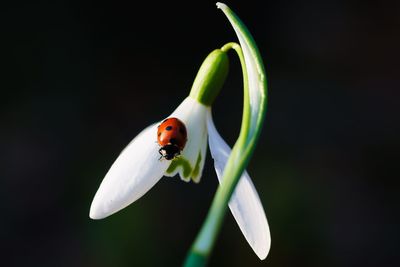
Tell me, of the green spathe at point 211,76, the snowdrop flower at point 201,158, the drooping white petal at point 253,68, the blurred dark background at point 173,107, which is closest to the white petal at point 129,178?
the snowdrop flower at point 201,158

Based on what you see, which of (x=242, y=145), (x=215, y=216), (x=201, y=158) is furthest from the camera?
(x=201, y=158)

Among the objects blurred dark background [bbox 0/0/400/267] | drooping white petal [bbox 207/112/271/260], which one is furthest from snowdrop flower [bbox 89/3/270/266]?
blurred dark background [bbox 0/0/400/267]

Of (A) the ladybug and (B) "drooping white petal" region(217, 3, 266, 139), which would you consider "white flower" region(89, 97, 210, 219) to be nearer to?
(A) the ladybug

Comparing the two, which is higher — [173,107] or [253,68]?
[173,107]

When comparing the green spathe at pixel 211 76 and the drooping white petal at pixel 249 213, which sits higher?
the green spathe at pixel 211 76

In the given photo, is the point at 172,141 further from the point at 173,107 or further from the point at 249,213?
the point at 173,107

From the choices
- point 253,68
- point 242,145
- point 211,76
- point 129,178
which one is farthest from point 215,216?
point 211,76

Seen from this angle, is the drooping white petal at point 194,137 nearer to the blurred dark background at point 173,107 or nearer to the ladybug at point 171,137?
the ladybug at point 171,137
